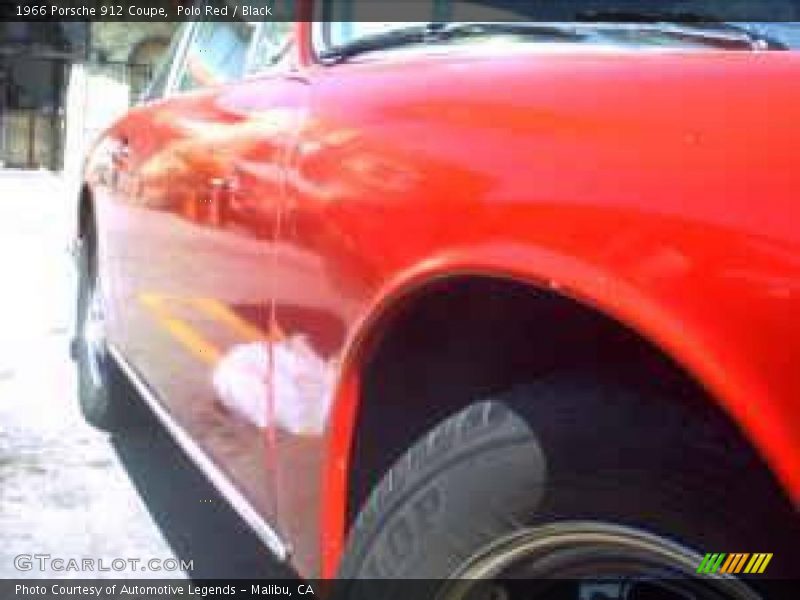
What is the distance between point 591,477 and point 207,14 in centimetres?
262

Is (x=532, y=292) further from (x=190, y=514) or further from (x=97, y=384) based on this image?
(x=97, y=384)

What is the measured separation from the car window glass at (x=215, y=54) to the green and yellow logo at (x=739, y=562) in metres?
1.96

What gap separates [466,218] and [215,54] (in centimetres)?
194

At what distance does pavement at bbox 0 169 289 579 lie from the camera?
11.6ft

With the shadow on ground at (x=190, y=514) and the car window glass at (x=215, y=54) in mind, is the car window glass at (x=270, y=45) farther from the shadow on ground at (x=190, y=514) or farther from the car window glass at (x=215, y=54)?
the shadow on ground at (x=190, y=514)

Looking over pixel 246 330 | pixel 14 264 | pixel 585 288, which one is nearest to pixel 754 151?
pixel 585 288

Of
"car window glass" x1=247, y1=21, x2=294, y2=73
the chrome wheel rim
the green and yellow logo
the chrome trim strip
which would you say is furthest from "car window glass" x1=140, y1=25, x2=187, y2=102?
the green and yellow logo

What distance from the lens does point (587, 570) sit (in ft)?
5.56

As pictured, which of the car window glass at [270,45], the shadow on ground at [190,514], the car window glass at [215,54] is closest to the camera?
the car window glass at [270,45]

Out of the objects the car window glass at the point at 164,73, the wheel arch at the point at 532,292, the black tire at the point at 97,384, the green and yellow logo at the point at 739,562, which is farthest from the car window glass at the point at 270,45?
the black tire at the point at 97,384

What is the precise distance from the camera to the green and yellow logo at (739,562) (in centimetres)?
153

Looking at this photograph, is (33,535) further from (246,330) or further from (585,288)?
(585,288)

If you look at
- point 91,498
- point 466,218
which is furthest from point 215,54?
point 466,218

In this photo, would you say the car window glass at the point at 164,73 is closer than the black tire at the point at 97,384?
Yes
